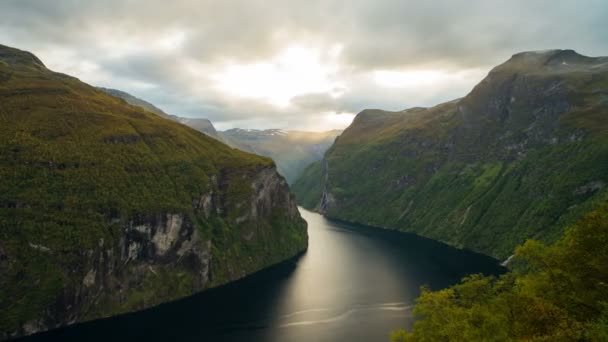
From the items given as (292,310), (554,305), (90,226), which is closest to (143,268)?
(90,226)

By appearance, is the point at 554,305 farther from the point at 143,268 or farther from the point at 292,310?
the point at 143,268

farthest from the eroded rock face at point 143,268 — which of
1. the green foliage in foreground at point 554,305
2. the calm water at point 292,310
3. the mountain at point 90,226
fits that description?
the green foliage in foreground at point 554,305

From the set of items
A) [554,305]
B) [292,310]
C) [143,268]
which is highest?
[554,305]

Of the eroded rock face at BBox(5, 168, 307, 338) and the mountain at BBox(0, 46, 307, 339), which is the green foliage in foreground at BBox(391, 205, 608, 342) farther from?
the mountain at BBox(0, 46, 307, 339)

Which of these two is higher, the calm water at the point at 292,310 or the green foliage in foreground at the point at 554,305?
the green foliage in foreground at the point at 554,305

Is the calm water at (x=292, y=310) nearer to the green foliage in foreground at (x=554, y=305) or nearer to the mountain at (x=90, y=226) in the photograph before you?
the mountain at (x=90, y=226)

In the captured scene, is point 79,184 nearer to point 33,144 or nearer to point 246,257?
point 33,144

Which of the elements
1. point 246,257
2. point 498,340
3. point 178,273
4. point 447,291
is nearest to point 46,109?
point 178,273
